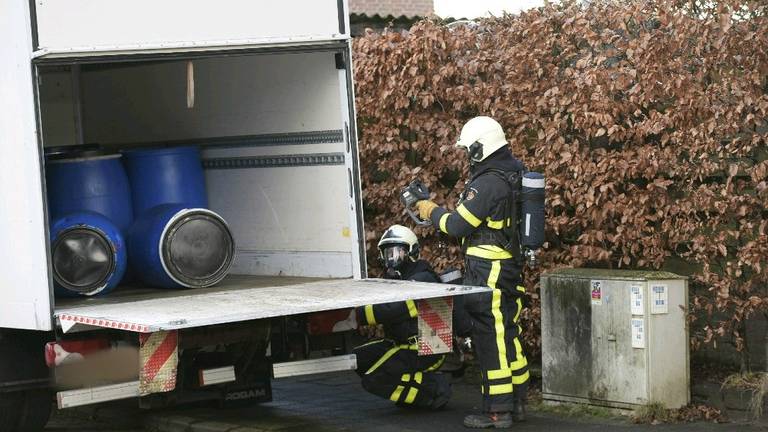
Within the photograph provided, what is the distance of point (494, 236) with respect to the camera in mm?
7527

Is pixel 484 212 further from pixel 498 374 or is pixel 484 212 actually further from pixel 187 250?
pixel 187 250

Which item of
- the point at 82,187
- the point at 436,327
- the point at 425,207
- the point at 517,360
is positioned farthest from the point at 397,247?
the point at 82,187

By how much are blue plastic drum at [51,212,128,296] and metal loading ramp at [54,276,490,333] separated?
0.34 feet

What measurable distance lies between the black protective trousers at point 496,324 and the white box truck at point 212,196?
362 mm

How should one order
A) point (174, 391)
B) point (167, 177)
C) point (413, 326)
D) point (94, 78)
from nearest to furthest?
point (174, 391) < point (413, 326) < point (167, 177) < point (94, 78)

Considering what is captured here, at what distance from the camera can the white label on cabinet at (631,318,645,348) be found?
7.45 metres

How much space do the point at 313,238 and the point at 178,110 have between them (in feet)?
5.81

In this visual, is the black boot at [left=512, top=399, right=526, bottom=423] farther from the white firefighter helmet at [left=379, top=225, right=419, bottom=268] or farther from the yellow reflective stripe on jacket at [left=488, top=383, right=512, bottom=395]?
the white firefighter helmet at [left=379, top=225, right=419, bottom=268]

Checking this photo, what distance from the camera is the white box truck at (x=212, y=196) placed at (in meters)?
6.77

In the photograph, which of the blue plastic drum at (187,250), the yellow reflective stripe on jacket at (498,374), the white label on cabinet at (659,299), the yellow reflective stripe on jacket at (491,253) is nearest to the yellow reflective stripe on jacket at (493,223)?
the yellow reflective stripe on jacket at (491,253)

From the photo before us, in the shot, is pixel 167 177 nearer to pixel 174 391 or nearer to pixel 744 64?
pixel 174 391

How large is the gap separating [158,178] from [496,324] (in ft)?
8.39

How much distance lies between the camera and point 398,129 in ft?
31.3

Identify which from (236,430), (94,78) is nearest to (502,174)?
(236,430)
